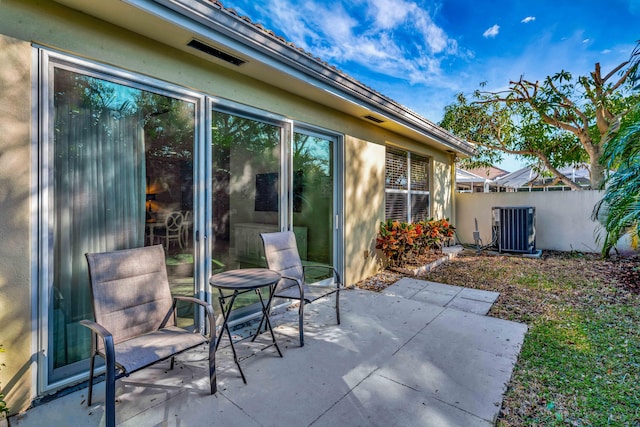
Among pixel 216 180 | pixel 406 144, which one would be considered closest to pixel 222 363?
pixel 216 180

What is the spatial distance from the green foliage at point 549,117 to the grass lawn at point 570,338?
13.4ft

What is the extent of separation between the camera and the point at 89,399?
2104 mm

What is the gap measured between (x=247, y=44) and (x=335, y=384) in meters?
3.06

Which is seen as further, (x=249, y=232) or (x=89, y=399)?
(x=249, y=232)

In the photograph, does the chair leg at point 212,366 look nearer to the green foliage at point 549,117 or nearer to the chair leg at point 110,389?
the chair leg at point 110,389

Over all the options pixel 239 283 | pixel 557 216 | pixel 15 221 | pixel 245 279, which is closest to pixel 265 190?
pixel 245 279

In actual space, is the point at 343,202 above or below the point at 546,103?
below

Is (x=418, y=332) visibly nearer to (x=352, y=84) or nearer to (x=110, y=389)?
(x=110, y=389)

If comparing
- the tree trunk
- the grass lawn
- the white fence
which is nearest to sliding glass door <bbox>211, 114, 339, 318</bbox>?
the grass lawn

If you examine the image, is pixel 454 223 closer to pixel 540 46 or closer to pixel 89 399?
pixel 540 46

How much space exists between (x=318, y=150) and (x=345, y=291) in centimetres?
226

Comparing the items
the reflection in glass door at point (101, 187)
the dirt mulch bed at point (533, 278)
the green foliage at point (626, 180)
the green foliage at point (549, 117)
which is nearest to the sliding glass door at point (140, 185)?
the reflection in glass door at point (101, 187)

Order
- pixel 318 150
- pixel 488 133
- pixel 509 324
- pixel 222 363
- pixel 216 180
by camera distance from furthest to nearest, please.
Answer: pixel 488 133 → pixel 318 150 → pixel 509 324 → pixel 216 180 → pixel 222 363

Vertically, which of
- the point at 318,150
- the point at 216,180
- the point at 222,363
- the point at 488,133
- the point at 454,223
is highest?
the point at 488,133
